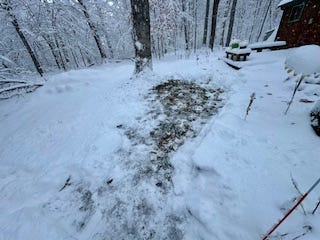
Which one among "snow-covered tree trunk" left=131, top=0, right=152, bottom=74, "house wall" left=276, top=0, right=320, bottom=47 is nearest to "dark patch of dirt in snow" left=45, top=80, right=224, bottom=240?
"snow-covered tree trunk" left=131, top=0, right=152, bottom=74

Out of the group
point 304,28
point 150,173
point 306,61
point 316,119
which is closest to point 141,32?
point 306,61

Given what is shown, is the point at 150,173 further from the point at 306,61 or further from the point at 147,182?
the point at 306,61

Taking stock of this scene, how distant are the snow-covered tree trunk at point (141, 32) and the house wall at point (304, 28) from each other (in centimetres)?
799

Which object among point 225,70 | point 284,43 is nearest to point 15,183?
point 225,70

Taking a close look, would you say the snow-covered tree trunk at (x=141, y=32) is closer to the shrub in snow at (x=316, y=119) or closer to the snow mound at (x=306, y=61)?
the snow mound at (x=306, y=61)

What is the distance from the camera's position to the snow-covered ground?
69.2 inches

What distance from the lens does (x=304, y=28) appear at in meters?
→ 7.84

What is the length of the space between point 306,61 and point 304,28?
8.29m

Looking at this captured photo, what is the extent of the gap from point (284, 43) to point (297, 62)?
900 cm

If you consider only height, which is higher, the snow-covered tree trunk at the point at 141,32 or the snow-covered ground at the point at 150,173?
the snow-covered tree trunk at the point at 141,32

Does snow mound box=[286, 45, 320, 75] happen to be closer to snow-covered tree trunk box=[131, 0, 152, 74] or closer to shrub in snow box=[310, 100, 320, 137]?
shrub in snow box=[310, 100, 320, 137]

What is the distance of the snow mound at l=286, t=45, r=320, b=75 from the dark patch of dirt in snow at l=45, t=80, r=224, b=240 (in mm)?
1629

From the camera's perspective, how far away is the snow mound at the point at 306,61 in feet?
7.76

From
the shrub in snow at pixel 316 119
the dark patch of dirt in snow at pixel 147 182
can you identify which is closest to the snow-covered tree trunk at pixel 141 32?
the dark patch of dirt in snow at pixel 147 182
